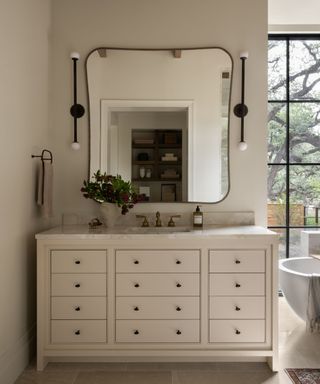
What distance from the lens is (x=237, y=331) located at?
2328 millimetres

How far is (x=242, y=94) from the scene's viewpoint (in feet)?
9.32

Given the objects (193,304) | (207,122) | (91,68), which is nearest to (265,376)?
(193,304)

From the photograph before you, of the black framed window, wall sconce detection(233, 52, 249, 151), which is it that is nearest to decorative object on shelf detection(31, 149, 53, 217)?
wall sconce detection(233, 52, 249, 151)

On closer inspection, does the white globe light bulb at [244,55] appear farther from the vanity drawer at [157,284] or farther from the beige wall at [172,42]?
the vanity drawer at [157,284]

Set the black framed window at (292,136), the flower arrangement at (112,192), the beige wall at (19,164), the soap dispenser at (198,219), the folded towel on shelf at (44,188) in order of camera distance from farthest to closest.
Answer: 1. the black framed window at (292,136)
2. the soap dispenser at (198,219)
3. the flower arrangement at (112,192)
4. the folded towel on shelf at (44,188)
5. the beige wall at (19,164)

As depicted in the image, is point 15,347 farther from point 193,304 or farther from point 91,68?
point 91,68

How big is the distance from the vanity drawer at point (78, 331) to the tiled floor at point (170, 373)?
21 cm

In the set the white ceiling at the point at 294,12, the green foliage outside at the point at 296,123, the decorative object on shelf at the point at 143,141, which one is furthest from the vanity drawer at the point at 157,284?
the white ceiling at the point at 294,12

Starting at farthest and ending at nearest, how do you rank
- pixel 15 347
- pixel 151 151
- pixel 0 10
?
1. pixel 151 151
2. pixel 15 347
3. pixel 0 10

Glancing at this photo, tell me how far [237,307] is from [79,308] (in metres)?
1.02

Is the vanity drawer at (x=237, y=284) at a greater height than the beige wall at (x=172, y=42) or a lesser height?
lesser

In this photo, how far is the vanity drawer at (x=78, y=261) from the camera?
7.64ft

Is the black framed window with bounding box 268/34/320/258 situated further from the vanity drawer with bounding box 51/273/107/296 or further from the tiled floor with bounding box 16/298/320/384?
the vanity drawer with bounding box 51/273/107/296

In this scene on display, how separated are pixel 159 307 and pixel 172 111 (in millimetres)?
1486
